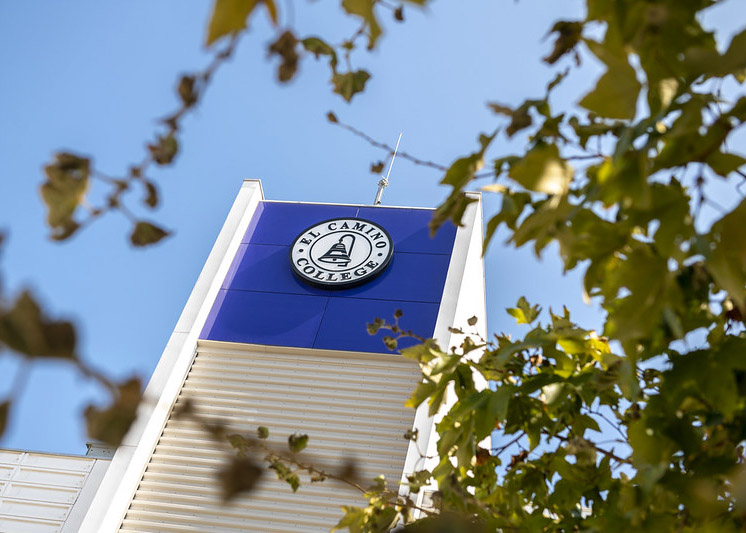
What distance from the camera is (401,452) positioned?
4.64 m

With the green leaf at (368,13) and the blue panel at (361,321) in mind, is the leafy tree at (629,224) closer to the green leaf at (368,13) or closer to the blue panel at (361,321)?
the green leaf at (368,13)

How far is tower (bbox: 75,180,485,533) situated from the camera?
4.53m

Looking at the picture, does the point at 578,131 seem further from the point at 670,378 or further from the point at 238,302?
the point at 238,302

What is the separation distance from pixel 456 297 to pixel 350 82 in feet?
14.5

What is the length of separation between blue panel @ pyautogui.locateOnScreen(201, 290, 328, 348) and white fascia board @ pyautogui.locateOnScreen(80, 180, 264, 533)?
0.43ft

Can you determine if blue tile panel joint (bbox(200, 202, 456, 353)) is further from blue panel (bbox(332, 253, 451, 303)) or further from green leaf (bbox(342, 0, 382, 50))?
green leaf (bbox(342, 0, 382, 50))

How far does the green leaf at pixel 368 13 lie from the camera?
0.89m

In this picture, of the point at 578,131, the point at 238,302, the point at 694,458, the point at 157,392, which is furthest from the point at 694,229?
the point at 238,302

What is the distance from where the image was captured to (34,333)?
1.61ft

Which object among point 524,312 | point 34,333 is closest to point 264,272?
point 524,312

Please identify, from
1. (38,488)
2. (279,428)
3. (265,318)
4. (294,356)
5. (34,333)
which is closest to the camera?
(34,333)

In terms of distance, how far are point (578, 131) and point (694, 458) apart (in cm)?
64

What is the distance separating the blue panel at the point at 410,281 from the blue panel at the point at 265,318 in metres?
0.30

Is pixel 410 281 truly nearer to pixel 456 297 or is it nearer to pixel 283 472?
pixel 456 297
